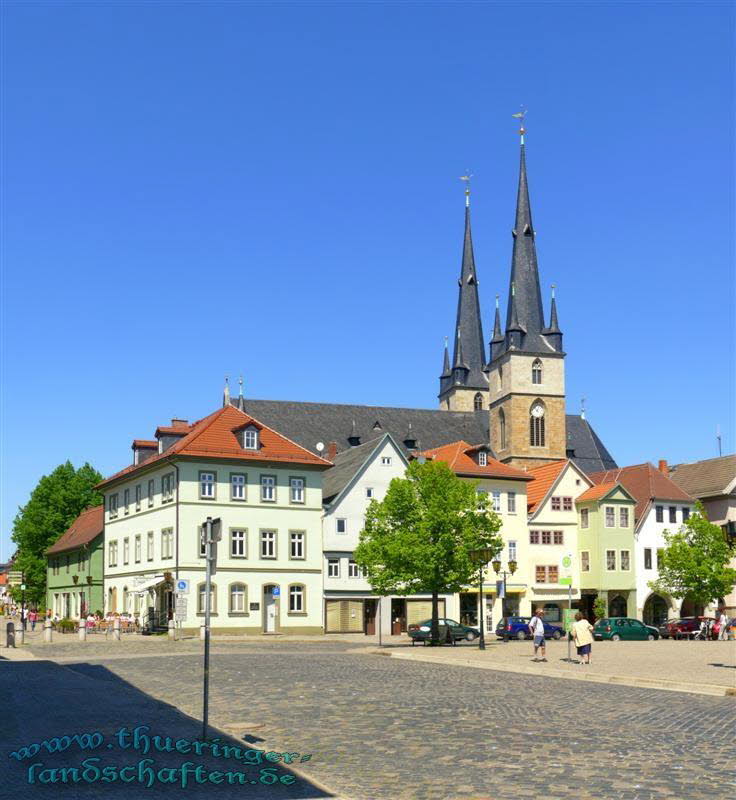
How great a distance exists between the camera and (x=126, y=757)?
13.6m

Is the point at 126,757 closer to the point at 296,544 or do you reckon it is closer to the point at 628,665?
the point at 628,665

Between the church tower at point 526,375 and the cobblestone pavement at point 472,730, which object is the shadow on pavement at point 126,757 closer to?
the cobblestone pavement at point 472,730

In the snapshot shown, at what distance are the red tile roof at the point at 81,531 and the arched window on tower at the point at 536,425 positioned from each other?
37.3 m

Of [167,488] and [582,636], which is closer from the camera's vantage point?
[582,636]

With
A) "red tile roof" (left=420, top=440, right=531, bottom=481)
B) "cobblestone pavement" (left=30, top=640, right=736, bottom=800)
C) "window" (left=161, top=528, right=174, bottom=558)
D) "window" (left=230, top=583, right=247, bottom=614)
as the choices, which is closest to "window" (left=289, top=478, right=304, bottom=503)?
"window" (left=230, top=583, right=247, bottom=614)

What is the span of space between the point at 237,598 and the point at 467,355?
6202 centimetres

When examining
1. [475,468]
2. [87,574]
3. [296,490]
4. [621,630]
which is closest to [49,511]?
[87,574]

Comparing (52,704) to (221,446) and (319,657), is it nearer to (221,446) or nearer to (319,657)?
(319,657)

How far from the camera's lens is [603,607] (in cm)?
7231

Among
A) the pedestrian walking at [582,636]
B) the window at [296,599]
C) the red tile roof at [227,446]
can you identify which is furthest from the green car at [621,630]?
the pedestrian walking at [582,636]

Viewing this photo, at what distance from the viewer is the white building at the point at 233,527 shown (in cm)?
5816

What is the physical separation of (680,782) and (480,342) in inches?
4243

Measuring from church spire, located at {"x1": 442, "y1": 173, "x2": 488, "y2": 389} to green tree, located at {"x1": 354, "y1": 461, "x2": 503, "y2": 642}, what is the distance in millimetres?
62417

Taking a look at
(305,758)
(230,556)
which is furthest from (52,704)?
(230,556)
